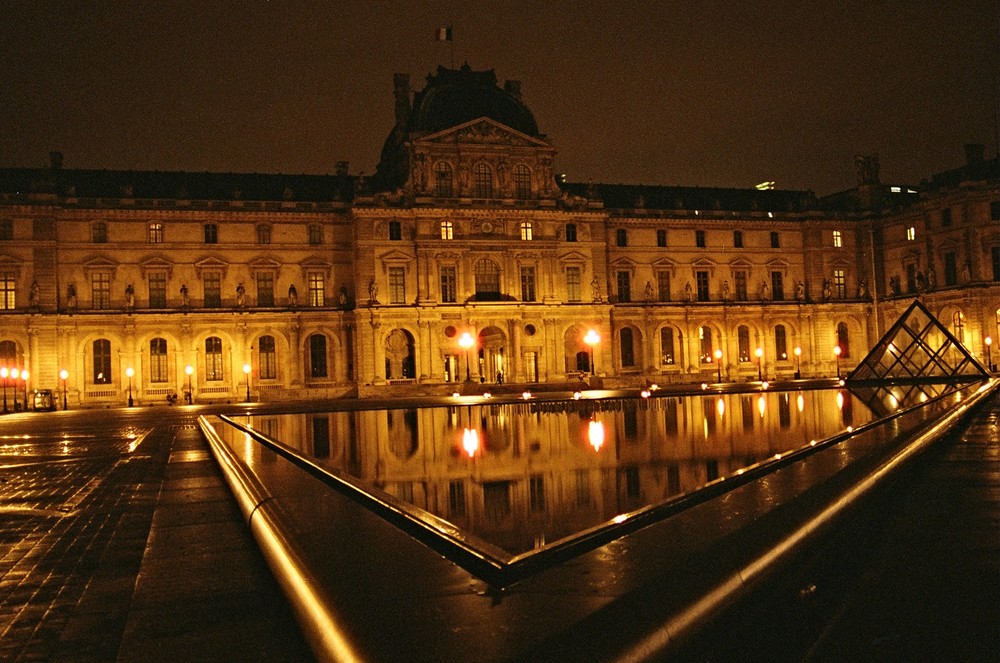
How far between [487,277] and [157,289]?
22.1 m

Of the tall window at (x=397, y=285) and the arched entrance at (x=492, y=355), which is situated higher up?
the tall window at (x=397, y=285)

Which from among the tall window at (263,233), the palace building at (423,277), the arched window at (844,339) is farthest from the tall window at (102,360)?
the arched window at (844,339)

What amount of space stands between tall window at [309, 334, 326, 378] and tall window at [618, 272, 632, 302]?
22.8 m

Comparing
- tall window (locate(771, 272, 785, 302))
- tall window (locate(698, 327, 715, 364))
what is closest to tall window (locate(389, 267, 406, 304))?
tall window (locate(698, 327, 715, 364))

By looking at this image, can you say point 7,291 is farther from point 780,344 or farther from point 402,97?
point 780,344

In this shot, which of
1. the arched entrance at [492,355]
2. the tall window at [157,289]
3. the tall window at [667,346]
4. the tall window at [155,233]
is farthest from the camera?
the tall window at [667,346]

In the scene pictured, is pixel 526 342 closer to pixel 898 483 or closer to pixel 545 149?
pixel 545 149

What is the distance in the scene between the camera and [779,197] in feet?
255

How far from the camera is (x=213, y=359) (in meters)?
59.4

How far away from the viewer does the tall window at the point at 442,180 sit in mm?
61062

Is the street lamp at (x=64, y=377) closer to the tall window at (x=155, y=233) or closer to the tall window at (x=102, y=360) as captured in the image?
the tall window at (x=102, y=360)

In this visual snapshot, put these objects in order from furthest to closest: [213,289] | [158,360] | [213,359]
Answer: [213,289] → [213,359] → [158,360]

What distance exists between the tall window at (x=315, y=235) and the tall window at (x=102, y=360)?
48.8ft

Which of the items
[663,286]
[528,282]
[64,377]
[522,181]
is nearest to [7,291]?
[64,377]
